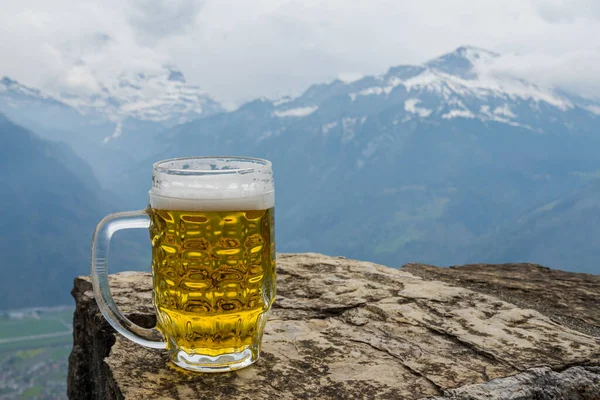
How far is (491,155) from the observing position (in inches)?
7790

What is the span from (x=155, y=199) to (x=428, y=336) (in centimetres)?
100

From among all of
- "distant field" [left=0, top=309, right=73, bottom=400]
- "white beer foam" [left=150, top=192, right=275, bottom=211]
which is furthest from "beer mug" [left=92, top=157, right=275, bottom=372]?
"distant field" [left=0, top=309, right=73, bottom=400]

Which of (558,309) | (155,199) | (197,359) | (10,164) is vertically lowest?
(10,164)

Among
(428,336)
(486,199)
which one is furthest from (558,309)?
(486,199)

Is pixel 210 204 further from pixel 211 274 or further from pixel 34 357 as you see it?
pixel 34 357

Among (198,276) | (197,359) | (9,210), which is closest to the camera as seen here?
(198,276)

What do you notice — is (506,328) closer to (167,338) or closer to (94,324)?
(167,338)

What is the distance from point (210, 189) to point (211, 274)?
214mm

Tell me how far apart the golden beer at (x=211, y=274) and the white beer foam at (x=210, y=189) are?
0.02 meters

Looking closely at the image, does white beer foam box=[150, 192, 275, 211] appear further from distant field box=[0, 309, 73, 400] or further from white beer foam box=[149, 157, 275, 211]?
distant field box=[0, 309, 73, 400]

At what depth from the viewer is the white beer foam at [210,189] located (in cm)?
134

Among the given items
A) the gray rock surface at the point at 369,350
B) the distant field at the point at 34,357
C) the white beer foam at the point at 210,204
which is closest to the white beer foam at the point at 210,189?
the white beer foam at the point at 210,204

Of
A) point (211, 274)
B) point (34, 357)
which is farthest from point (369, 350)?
point (34, 357)

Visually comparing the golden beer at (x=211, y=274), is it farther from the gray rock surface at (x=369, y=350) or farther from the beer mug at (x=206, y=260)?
the gray rock surface at (x=369, y=350)
